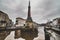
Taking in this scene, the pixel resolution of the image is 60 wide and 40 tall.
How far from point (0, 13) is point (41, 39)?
9634mm

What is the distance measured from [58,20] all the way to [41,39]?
1692cm

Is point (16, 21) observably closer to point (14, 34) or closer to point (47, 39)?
point (14, 34)

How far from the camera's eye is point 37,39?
15.9 m

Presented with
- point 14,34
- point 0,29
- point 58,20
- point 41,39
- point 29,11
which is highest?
point 29,11

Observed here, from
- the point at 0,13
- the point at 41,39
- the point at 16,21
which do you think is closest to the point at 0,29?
the point at 0,13

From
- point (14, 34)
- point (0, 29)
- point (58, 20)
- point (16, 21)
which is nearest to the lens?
point (0, 29)

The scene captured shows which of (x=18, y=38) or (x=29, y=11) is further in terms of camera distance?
(x=29, y=11)

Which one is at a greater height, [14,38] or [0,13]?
Answer: [0,13]

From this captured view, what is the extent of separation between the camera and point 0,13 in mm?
15734

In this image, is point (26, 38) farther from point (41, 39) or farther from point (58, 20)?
point (58, 20)

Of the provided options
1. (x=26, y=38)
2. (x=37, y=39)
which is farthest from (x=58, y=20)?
(x=26, y=38)

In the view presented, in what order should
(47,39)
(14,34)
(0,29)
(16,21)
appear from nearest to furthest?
(0,29)
(47,39)
(14,34)
(16,21)

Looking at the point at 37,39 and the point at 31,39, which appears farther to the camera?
the point at 37,39

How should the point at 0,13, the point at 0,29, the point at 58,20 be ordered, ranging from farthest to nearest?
the point at 58,20, the point at 0,13, the point at 0,29
